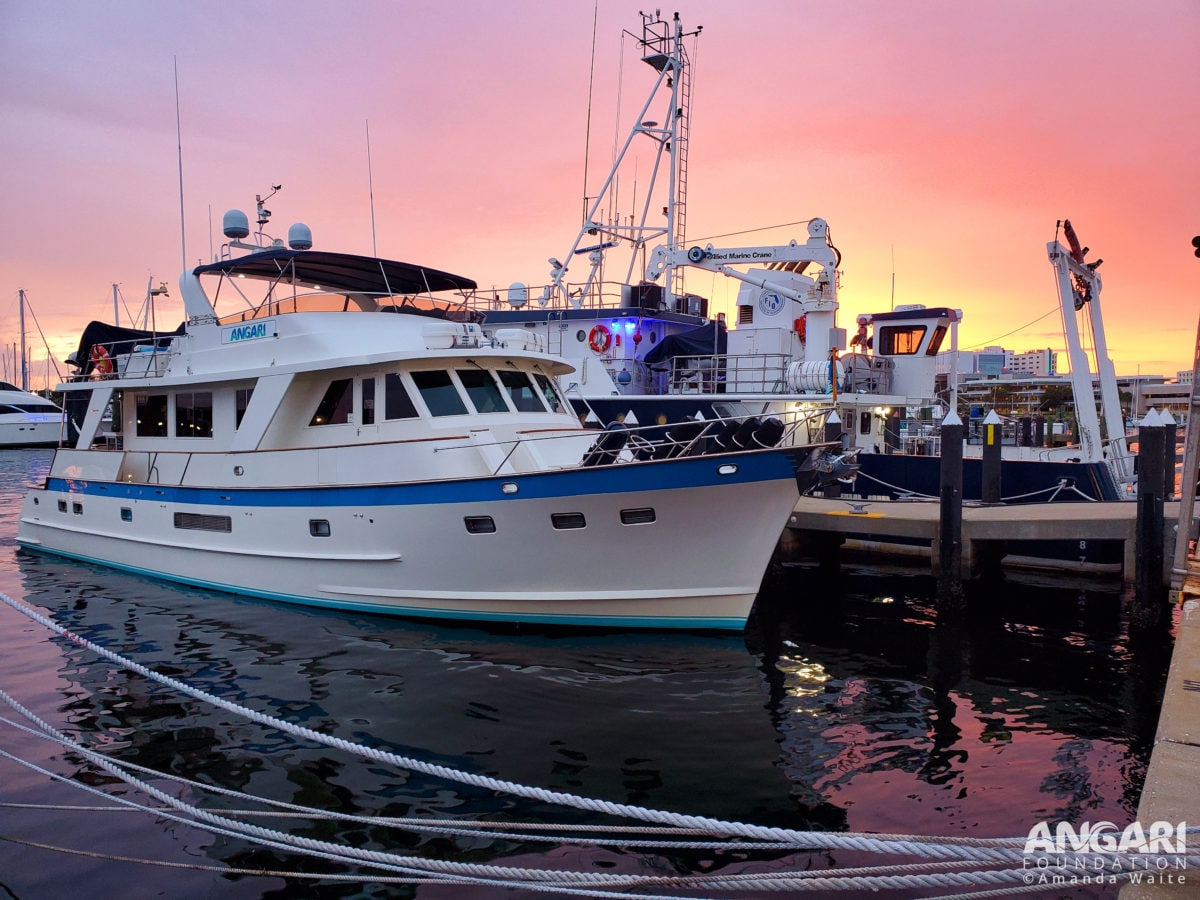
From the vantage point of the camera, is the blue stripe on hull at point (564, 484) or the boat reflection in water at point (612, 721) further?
the blue stripe on hull at point (564, 484)

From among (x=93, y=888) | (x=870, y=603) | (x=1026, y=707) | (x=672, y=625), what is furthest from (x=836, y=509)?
(x=93, y=888)

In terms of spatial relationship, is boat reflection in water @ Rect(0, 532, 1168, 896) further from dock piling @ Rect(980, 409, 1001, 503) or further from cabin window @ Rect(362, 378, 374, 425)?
dock piling @ Rect(980, 409, 1001, 503)

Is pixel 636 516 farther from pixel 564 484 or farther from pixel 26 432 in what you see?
pixel 26 432

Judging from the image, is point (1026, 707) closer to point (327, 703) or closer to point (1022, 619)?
point (1022, 619)

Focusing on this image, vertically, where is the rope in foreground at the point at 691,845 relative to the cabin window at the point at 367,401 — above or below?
below

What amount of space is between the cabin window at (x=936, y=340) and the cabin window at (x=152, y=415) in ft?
54.4

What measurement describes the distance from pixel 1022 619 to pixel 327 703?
9100mm

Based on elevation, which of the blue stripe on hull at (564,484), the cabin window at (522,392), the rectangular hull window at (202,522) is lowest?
the rectangular hull window at (202,522)

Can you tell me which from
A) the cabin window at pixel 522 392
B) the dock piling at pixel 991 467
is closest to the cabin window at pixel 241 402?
the cabin window at pixel 522 392

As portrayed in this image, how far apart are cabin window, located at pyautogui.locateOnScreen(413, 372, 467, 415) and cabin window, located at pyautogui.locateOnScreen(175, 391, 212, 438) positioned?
4.13m

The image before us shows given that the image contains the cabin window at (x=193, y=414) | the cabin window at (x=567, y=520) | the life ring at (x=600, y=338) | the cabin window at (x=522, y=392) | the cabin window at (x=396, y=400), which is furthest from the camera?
the life ring at (x=600, y=338)

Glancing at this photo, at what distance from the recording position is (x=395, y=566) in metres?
10.5

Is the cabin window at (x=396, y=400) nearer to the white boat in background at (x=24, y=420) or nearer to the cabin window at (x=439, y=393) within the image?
the cabin window at (x=439, y=393)

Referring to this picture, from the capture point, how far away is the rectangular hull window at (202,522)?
477 inches
